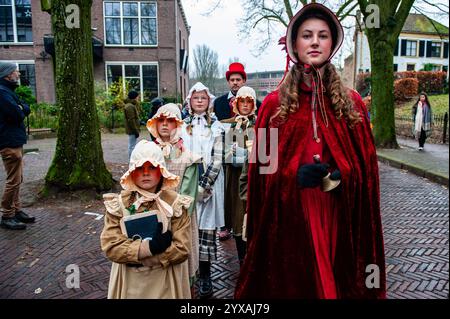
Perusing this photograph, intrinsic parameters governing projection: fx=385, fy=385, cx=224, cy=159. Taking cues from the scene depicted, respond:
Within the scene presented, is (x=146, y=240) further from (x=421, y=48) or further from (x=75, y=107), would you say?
(x=421, y=48)

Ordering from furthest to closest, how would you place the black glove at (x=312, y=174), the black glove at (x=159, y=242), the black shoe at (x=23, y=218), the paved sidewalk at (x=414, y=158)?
1. the paved sidewalk at (x=414, y=158)
2. the black shoe at (x=23, y=218)
3. the black glove at (x=159, y=242)
4. the black glove at (x=312, y=174)

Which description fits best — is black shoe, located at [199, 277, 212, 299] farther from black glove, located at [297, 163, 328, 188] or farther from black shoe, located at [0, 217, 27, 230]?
black shoe, located at [0, 217, 27, 230]

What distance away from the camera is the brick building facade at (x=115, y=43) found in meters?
23.6

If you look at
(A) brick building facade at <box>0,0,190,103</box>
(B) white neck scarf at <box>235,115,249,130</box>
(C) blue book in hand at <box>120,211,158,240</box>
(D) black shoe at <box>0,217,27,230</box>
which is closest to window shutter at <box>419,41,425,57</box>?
(A) brick building facade at <box>0,0,190,103</box>

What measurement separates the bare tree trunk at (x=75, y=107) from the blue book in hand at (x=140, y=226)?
4.62 metres

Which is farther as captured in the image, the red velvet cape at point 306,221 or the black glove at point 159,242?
the black glove at point 159,242

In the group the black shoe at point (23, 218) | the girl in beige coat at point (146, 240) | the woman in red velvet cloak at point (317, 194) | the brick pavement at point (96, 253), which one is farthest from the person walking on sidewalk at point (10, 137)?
the woman in red velvet cloak at point (317, 194)

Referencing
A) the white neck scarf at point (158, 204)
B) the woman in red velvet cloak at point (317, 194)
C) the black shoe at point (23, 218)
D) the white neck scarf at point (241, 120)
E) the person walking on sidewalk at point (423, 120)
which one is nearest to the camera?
the woman in red velvet cloak at point (317, 194)

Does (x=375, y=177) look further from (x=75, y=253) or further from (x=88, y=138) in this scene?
(x=88, y=138)

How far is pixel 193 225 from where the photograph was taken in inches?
122

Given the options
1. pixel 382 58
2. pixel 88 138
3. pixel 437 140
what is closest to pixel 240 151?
pixel 88 138

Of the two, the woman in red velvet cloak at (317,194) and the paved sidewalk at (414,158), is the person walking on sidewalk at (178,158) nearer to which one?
the woman in red velvet cloak at (317,194)

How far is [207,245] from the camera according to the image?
3.44 m

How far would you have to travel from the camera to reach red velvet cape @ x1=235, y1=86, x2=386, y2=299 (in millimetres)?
2094
